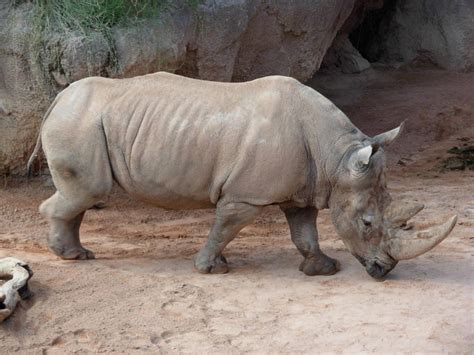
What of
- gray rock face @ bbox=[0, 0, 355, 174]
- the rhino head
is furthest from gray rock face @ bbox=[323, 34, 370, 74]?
→ the rhino head

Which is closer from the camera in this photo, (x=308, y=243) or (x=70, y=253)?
(x=308, y=243)

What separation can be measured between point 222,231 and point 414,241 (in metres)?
1.42

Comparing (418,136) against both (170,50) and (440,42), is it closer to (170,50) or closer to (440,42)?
(440,42)

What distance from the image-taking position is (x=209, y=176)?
6875mm

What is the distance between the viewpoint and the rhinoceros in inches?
265

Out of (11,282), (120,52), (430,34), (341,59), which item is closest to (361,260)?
(11,282)

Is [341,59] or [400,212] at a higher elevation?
[400,212]

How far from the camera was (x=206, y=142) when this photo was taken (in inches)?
270

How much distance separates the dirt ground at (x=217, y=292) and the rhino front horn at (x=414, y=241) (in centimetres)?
21

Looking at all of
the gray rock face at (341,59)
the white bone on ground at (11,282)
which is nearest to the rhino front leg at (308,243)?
the white bone on ground at (11,282)

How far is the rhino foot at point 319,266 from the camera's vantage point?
6957 millimetres

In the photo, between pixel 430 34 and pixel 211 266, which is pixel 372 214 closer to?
pixel 211 266

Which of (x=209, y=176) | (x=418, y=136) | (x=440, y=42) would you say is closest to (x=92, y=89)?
(x=209, y=176)

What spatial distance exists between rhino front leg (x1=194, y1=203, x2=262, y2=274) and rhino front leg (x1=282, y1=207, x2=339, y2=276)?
1.42 feet
